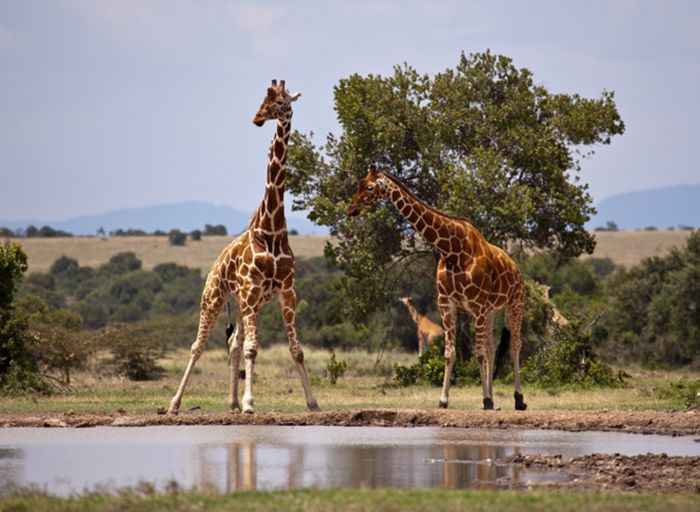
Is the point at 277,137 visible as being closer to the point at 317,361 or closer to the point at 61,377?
the point at 61,377

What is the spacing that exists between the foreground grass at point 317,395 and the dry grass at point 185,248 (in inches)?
2070

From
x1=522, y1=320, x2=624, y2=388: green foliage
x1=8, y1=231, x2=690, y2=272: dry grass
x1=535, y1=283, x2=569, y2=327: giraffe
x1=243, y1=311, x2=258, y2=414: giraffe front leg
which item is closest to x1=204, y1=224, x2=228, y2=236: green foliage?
x1=8, y1=231, x2=690, y2=272: dry grass

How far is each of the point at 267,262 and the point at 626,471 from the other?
7.87 m

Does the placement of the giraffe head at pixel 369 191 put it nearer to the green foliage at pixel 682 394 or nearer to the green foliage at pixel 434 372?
the green foliage at pixel 682 394

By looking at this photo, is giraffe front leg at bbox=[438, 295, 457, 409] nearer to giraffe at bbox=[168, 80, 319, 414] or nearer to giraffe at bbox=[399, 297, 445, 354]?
giraffe at bbox=[168, 80, 319, 414]

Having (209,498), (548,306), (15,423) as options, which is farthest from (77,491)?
(548,306)

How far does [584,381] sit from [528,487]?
15.1m

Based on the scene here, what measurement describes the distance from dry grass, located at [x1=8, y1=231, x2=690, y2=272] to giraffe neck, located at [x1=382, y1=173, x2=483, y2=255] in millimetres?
63065

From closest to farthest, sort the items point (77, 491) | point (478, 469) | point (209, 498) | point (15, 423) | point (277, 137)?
point (209, 498) < point (77, 491) < point (478, 469) < point (15, 423) < point (277, 137)

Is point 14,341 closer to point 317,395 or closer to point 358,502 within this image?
point 317,395

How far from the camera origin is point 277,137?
2088 centimetres

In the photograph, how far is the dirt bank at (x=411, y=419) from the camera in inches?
738

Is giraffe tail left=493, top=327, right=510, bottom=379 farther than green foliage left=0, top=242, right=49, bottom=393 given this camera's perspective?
Yes

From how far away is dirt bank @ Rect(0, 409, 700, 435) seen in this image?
1874 cm
